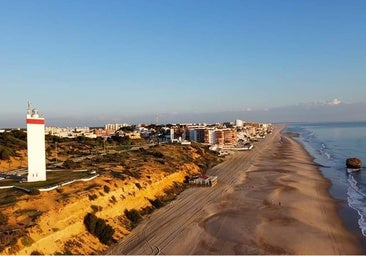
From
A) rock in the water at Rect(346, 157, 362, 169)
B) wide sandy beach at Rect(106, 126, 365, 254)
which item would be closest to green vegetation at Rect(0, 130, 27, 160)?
wide sandy beach at Rect(106, 126, 365, 254)

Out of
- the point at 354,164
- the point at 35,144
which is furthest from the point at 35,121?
the point at 354,164

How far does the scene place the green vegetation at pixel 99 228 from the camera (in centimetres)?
2427

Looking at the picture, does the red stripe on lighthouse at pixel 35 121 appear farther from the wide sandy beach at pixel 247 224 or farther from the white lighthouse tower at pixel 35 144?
the wide sandy beach at pixel 247 224

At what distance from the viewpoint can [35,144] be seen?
29.3 metres

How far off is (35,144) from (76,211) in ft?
24.5

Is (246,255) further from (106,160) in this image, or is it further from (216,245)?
(106,160)

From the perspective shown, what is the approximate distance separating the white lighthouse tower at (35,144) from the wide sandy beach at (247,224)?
9323 millimetres

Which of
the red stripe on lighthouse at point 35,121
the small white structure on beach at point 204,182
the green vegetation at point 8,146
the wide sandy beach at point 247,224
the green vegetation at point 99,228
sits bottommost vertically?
the wide sandy beach at point 247,224

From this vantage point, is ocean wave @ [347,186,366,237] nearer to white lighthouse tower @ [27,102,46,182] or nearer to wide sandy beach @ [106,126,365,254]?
wide sandy beach @ [106,126,365,254]

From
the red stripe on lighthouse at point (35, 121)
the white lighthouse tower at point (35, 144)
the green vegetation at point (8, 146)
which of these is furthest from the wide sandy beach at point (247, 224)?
the green vegetation at point (8, 146)

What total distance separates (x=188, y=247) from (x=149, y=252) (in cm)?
252

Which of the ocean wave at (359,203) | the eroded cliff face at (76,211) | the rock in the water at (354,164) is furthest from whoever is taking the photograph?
the rock in the water at (354,164)

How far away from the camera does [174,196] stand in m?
39.2

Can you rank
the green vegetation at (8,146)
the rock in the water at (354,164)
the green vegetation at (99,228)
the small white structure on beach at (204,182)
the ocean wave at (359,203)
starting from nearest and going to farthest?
the green vegetation at (99,228), the ocean wave at (359,203), the green vegetation at (8,146), the small white structure on beach at (204,182), the rock in the water at (354,164)
